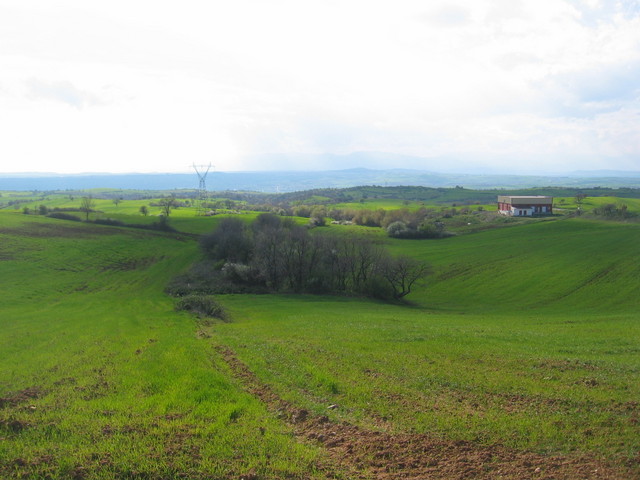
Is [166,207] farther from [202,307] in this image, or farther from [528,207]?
[528,207]

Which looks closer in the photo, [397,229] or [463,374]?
[463,374]

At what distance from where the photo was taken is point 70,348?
21.0 metres

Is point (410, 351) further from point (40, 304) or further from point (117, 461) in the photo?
point (40, 304)

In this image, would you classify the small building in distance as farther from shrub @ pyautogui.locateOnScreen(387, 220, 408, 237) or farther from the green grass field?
the green grass field

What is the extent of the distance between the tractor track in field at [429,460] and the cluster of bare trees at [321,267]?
47.2 metres

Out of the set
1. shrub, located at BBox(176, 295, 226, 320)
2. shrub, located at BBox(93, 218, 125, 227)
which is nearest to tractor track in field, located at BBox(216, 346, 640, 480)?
shrub, located at BBox(176, 295, 226, 320)

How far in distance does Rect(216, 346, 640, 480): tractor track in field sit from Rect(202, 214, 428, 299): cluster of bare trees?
47.2m

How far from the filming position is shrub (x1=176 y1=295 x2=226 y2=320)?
3585cm

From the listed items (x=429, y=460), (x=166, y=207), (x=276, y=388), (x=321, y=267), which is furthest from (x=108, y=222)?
(x=429, y=460)

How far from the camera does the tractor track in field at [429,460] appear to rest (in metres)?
8.27

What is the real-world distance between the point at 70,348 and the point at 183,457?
15.9 meters

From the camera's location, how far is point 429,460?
8.89 meters

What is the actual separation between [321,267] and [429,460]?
5101 cm

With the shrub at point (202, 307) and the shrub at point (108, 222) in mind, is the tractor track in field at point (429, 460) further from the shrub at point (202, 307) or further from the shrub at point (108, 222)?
the shrub at point (108, 222)
